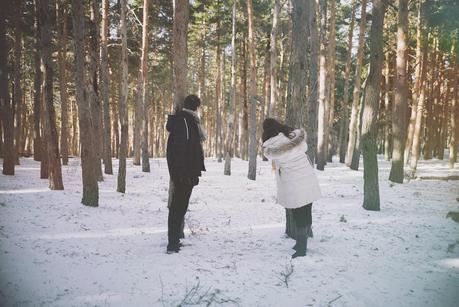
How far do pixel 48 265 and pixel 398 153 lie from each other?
40.4 ft

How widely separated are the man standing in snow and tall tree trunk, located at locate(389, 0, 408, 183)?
10.0 m

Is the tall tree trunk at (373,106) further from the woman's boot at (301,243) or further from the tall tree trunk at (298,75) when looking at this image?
the woman's boot at (301,243)

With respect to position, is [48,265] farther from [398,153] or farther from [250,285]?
[398,153]

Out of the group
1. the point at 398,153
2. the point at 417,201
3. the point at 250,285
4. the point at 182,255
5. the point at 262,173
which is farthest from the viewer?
the point at 262,173

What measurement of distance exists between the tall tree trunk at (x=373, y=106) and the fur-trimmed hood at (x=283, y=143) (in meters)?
3.75

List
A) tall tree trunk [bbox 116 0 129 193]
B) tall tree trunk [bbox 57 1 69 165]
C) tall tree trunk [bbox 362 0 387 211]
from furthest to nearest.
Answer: tall tree trunk [bbox 57 1 69 165]
tall tree trunk [bbox 116 0 129 193]
tall tree trunk [bbox 362 0 387 211]

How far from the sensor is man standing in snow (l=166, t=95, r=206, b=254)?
16.0ft

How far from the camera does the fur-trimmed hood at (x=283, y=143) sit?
4.89 meters

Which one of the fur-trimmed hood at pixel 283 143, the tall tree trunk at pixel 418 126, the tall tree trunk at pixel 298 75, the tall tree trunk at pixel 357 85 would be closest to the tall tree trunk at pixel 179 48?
the fur-trimmed hood at pixel 283 143

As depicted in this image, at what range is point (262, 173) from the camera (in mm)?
16469

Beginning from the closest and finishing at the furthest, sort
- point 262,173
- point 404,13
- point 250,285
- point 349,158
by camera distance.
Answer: point 250,285 < point 404,13 < point 262,173 < point 349,158

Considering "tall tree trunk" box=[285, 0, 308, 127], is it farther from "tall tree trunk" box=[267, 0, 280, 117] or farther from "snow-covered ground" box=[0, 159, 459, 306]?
"tall tree trunk" box=[267, 0, 280, 117]

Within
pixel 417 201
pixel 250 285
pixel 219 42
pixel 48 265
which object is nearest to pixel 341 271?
pixel 250 285

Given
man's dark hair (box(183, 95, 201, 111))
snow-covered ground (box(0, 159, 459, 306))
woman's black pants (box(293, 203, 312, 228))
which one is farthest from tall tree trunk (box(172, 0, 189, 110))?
woman's black pants (box(293, 203, 312, 228))
